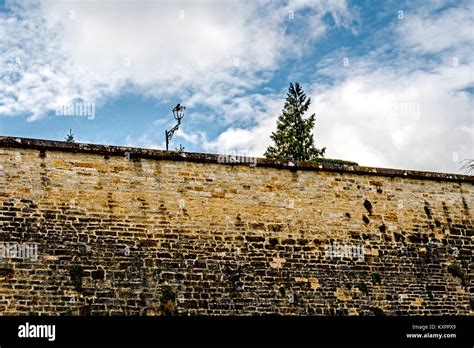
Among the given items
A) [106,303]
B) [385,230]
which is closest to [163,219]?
[106,303]

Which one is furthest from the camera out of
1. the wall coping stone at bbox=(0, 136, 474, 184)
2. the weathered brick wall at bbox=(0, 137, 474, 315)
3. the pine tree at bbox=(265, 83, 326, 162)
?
the pine tree at bbox=(265, 83, 326, 162)

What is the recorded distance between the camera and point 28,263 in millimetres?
12125

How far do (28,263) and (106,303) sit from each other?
5.32ft

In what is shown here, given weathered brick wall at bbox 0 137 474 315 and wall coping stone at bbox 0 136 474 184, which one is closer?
weathered brick wall at bbox 0 137 474 315

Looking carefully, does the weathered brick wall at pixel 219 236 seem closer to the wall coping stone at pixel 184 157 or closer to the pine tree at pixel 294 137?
the wall coping stone at pixel 184 157

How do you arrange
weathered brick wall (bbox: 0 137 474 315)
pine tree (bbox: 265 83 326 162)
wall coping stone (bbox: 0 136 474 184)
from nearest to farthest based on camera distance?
1. weathered brick wall (bbox: 0 137 474 315)
2. wall coping stone (bbox: 0 136 474 184)
3. pine tree (bbox: 265 83 326 162)

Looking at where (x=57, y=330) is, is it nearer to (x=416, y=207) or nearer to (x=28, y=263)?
(x=28, y=263)

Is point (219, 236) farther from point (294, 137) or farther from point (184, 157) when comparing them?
point (294, 137)

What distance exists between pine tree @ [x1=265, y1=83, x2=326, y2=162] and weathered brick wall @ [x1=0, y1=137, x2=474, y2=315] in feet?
61.3

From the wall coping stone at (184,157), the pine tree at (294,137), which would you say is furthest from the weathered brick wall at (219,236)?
the pine tree at (294,137)

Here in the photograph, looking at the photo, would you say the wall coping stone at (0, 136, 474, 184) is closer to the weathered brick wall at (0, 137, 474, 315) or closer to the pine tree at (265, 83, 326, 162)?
the weathered brick wall at (0, 137, 474, 315)

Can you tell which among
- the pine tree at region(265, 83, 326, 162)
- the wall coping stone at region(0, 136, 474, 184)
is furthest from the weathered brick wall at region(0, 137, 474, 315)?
the pine tree at region(265, 83, 326, 162)

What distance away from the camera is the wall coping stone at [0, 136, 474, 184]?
1292 centimetres

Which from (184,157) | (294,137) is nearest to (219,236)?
(184,157)
